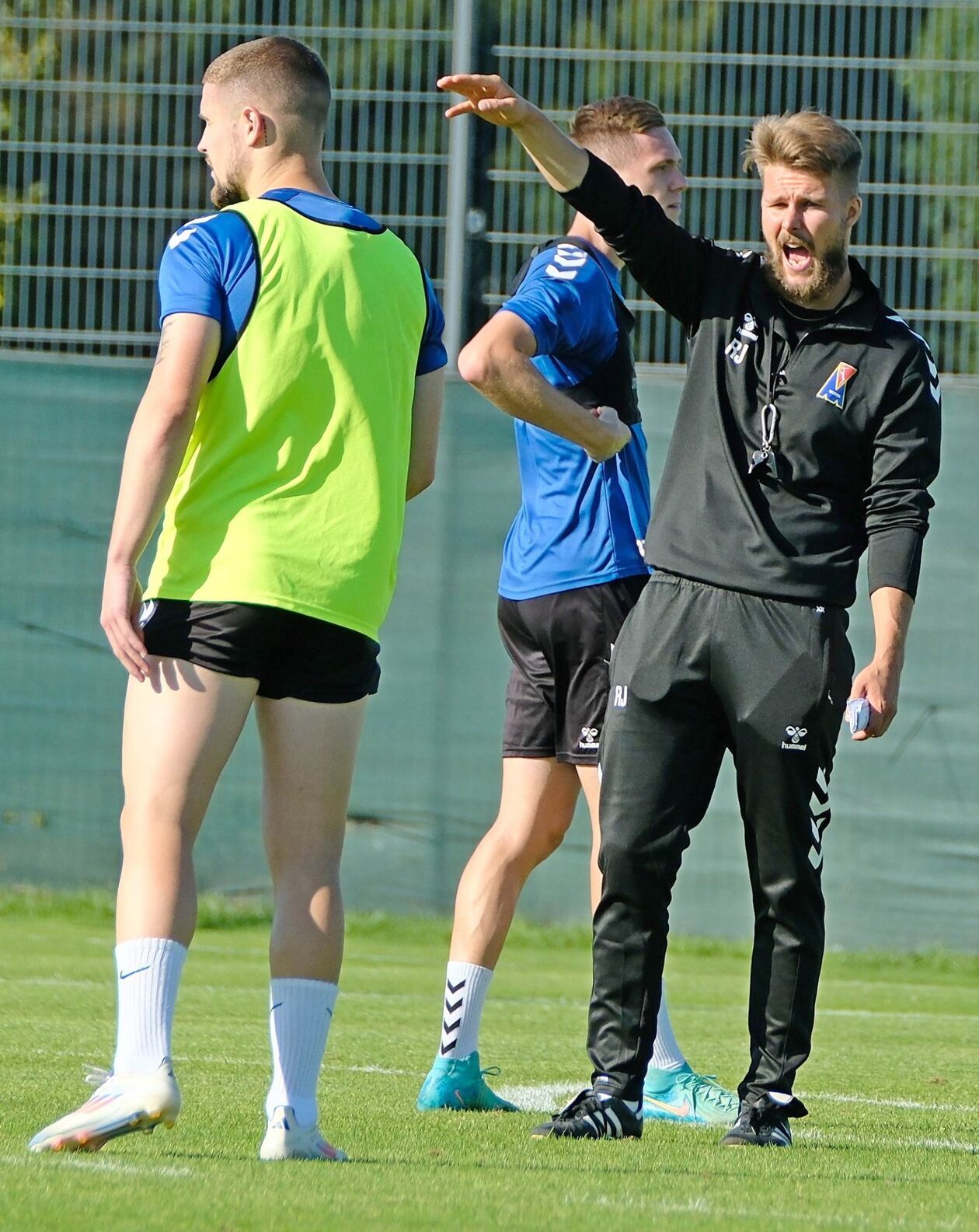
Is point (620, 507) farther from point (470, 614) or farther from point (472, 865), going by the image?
point (470, 614)

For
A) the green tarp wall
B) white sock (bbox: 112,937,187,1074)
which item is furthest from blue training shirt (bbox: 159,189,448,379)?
the green tarp wall

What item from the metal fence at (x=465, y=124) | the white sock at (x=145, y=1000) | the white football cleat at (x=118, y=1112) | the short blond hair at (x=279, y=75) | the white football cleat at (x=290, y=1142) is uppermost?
the metal fence at (x=465, y=124)

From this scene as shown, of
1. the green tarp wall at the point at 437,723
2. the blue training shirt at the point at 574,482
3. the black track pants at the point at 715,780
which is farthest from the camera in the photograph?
the green tarp wall at the point at 437,723

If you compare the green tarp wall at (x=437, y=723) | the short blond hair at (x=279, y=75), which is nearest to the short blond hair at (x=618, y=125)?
the short blond hair at (x=279, y=75)

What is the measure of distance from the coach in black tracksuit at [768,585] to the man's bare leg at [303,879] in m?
0.68

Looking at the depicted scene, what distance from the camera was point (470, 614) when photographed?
9.73 metres

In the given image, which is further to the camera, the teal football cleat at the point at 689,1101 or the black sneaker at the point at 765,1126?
the teal football cleat at the point at 689,1101

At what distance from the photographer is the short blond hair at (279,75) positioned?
3.64 meters

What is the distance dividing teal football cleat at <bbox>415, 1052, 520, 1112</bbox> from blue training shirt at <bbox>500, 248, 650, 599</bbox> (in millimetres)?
1137

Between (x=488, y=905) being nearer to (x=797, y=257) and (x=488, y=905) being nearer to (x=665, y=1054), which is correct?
(x=665, y=1054)

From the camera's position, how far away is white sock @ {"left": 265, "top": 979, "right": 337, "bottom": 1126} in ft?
11.5

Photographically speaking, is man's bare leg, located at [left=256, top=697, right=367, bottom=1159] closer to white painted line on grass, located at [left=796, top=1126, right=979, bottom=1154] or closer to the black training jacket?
the black training jacket

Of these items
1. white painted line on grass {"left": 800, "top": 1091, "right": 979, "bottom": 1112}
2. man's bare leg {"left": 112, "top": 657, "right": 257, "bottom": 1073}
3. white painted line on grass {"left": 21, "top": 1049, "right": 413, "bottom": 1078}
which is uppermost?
man's bare leg {"left": 112, "top": 657, "right": 257, "bottom": 1073}

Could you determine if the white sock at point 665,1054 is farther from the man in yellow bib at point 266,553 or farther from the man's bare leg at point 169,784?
the man's bare leg at point 169,784
